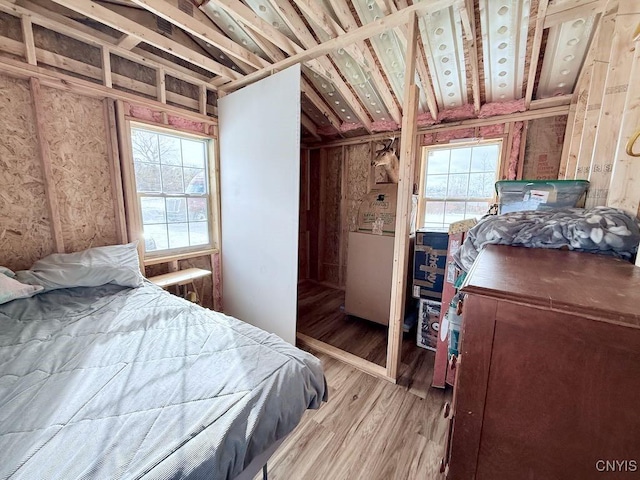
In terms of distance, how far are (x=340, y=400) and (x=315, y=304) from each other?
182 cm

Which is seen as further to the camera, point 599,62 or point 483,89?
point 483,89

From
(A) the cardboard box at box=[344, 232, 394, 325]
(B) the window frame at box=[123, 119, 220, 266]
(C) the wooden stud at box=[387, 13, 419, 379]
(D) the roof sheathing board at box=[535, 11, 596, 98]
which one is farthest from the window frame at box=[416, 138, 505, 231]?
(B) the window frame at box=[123, 119, 220, 266]

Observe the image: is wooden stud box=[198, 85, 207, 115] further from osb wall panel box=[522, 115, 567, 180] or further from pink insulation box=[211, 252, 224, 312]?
osb wall panel box=[522, 115, 567, 180]

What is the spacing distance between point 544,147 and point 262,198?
9.58 feet

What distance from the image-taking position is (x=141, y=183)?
2506mm

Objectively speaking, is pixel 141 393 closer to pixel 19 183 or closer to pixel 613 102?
pixel 19 183

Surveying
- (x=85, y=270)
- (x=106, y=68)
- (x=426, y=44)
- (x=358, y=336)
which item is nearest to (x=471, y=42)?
(x=426, y=44)

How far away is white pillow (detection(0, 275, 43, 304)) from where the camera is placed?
4.86 feet

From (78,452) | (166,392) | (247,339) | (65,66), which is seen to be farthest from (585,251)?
(65,66)

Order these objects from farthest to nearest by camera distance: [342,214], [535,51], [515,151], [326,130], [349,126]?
[342,214] → [326,130] → [349,126] → [515,151] → [535,51]

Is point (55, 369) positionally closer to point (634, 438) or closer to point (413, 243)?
point (634, 438)

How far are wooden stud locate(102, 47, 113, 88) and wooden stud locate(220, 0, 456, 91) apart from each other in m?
1.14

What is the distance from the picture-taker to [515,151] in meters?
2.69

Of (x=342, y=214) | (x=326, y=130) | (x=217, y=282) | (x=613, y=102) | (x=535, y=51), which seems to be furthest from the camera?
(x=342, y=214)
